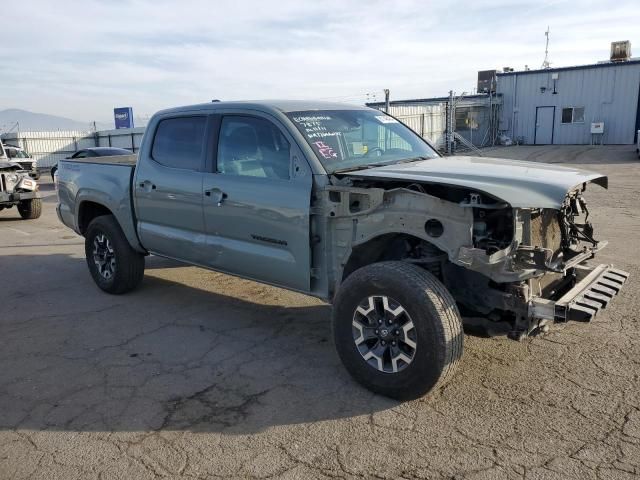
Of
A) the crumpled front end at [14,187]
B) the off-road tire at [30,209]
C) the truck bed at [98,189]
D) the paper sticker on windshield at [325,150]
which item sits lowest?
the off-road tire at [30,209]

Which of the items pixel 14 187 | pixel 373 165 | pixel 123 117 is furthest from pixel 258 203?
pixel 123 117

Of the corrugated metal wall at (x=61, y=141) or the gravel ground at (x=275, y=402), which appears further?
the corrugated metal wall at (x=61, y=141)

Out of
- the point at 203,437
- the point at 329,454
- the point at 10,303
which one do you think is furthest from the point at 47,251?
the point at 329,454

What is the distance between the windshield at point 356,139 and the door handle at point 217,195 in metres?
0.87

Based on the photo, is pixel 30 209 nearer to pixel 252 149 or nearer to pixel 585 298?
pixel 252 149

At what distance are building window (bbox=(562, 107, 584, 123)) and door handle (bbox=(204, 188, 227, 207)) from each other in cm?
3137

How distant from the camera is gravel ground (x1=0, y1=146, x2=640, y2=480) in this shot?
298 cm

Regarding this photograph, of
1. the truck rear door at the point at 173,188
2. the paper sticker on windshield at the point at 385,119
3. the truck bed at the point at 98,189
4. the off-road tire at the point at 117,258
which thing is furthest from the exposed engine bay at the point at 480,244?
the off-road tire at the point at 117,258

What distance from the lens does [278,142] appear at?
433 cm

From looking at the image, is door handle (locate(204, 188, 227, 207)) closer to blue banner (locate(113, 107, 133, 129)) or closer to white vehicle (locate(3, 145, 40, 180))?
white vehicle (locate(3, 145, 40, 180))

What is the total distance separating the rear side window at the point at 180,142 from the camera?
4949 millimetres

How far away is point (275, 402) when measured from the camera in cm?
365

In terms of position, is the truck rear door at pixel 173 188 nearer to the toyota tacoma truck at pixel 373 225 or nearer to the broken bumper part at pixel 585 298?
the toyota tacoma truck at pixel 373 225

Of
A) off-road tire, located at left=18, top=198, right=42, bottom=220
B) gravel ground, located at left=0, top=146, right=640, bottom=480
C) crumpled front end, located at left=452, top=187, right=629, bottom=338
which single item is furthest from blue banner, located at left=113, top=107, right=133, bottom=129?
crumpled front end, located at left=452, top=187, right=629, bottom=338
